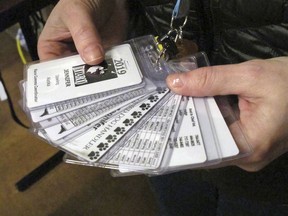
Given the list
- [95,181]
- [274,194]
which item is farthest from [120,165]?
[95,181]

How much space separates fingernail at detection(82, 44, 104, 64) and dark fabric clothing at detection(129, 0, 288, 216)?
146 mm

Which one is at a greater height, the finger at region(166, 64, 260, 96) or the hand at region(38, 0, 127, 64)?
the hand at region(38, 0, 127, 64)

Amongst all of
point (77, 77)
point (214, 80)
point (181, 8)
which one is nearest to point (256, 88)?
point (214, 80)

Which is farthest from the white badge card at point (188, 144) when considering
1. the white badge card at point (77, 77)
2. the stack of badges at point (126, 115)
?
the white badge card at point (77, 77)

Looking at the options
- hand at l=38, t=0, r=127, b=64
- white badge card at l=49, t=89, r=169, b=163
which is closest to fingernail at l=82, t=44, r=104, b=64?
hand at l=38, t=0, r=127, b=64

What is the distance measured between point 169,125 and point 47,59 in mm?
293

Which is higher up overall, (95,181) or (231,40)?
(231,40)

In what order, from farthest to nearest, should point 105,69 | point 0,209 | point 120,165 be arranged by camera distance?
point 0,209 → point 105,69 → point 120,165

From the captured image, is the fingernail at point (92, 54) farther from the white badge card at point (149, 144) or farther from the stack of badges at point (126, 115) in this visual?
the white badge card at point (149, 144)

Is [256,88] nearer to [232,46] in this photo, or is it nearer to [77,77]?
[232,46]

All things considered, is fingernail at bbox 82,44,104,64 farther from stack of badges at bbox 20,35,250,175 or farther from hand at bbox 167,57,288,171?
hand at bbox 167,57,288,171

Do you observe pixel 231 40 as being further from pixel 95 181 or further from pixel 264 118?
pixel 95 181

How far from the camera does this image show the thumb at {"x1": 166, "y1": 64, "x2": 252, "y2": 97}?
52 centimetres

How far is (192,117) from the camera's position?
1.69ft
